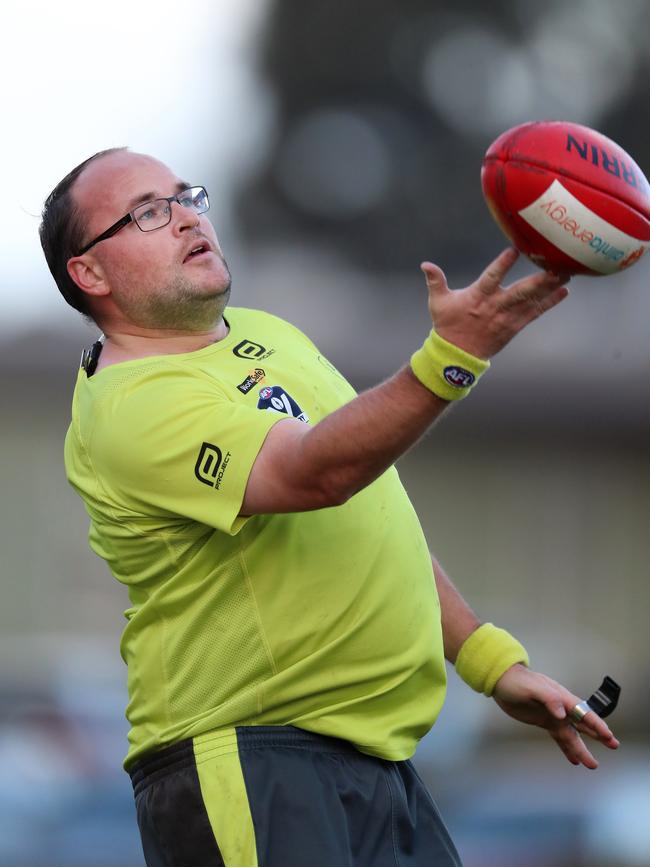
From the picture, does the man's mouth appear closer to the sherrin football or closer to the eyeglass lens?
the eyeglass lens

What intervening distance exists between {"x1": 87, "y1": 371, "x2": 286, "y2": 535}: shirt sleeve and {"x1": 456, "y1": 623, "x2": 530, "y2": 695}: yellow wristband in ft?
3.22

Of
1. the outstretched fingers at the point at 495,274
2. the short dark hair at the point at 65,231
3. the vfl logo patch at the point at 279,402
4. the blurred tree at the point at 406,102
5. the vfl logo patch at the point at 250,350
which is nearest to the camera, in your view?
the outstretched fingers at the point at 495,274

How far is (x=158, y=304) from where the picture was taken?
3635mm

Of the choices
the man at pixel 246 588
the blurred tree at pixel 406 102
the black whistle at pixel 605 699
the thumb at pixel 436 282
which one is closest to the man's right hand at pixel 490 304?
the thumb at pixel 436 282

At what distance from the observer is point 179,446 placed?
318 cm

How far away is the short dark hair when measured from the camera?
12.6ft

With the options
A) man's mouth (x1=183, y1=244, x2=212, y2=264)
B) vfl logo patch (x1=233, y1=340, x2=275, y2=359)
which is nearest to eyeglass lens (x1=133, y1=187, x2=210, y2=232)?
man's mouth (x1=183, y1=244, x2=212, y2=264)

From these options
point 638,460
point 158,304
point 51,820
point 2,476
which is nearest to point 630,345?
point 638,460

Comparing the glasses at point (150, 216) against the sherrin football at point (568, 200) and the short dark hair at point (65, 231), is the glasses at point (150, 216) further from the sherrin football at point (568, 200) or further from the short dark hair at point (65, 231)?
the sherrin football at point (568, 200)

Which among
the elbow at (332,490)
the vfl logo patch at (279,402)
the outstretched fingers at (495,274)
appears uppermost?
the outstretched fingers at (495,274)

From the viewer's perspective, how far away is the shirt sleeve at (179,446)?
3129 millimetres

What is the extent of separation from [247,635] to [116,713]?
8.24 m

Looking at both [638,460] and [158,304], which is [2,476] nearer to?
[638,460]

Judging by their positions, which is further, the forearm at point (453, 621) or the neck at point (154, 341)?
the forearm at point (453, 621)
